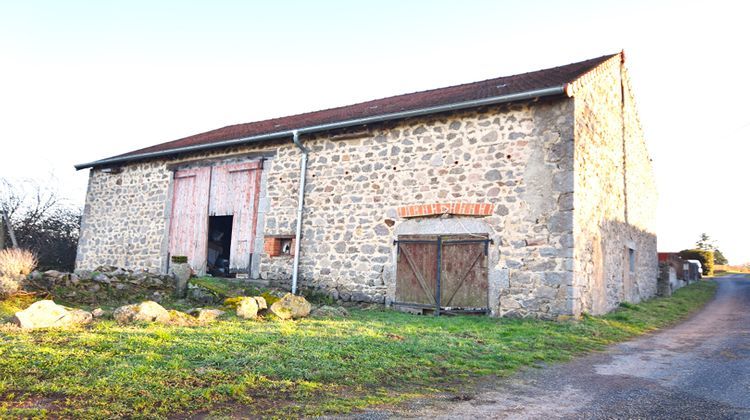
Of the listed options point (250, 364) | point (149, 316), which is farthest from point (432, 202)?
point (250, 364)

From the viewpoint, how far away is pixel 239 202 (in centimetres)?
1181

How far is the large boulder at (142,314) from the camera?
6.01 meters

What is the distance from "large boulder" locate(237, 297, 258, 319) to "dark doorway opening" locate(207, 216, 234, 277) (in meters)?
5.16

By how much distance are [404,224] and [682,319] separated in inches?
250

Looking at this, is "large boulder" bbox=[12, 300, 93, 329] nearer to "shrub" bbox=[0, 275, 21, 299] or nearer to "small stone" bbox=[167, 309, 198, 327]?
"small stone" bbox=[167, 309, 198, 327]

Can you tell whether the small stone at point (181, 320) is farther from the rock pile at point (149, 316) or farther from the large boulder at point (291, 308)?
the large boulder at point (291, 308)

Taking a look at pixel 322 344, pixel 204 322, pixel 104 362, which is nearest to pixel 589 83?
pixel 322 344

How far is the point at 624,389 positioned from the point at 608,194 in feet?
23.3

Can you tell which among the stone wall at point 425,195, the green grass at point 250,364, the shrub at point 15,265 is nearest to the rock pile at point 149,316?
the green grass at point 250,364

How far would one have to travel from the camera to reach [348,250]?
1016 centimetres

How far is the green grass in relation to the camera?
10.6 feet

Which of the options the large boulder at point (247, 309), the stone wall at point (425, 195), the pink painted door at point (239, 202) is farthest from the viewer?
the pink painted door at point (239, 202)

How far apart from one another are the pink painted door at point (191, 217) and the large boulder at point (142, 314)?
596cm

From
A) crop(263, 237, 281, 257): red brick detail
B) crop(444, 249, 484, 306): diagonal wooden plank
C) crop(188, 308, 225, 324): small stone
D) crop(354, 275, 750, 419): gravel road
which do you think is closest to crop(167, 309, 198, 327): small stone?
crop(188, 308, 225, 324): small stone
